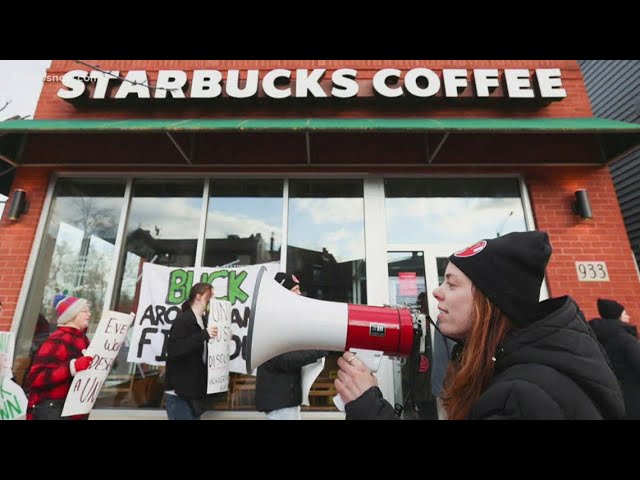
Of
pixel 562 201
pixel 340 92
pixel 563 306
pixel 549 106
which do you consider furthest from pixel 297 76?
pixel 563 306

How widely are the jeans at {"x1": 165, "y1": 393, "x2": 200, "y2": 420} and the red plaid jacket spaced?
0.92 metres

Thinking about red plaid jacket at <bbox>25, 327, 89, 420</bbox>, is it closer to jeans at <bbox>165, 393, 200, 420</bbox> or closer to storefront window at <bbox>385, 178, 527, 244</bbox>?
jeans at <bbox>165, 393, 200, 420</bbox>

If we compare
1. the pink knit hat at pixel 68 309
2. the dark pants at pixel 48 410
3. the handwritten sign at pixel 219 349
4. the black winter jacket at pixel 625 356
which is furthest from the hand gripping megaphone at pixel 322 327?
the black winter jacket at pixel 625 356

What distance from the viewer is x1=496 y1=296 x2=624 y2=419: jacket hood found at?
926 mm

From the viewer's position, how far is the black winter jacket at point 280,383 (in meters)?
2.83

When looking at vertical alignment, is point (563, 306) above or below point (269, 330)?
above

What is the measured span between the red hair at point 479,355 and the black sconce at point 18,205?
6149 millimetres

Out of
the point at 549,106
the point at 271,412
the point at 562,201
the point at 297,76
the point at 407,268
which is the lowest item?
the point at 271,412

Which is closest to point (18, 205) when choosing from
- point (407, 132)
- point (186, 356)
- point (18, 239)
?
point (18, 239)

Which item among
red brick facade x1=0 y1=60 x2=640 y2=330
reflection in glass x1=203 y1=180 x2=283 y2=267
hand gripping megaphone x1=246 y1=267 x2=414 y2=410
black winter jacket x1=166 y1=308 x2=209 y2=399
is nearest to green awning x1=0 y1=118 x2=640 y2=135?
red brick facade x1=0 y1=60 x2=640 y2=330

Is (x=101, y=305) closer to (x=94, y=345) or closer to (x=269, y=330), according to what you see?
(x=94, y=345)

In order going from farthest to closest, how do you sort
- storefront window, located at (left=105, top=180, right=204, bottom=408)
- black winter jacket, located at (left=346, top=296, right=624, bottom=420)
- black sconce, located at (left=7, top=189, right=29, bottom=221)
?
black sconce, located at (left=7, top=189, right=29, bottom=221) → storefront window, located at (left=105, top=180, right=204, bottom=408) → black winter jacket, located at (left=346, top=296, right=624, bottom=420)

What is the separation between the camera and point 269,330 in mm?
1595

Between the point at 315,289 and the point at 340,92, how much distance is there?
3.14m
